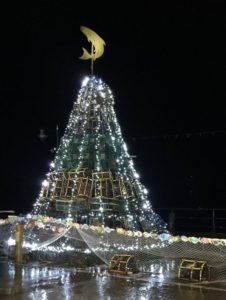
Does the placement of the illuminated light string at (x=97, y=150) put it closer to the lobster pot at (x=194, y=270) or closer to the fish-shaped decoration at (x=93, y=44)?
the fish-shaped decoration at (x=93, y=44)

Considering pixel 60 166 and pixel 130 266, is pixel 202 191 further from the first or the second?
pixel 130 266

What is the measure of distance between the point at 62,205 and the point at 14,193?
24653 millimetres

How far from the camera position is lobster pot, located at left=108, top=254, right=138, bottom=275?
12.0 meters

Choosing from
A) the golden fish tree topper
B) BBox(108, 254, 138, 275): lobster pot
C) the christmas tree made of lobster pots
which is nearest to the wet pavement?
BBox(108, 254, 138, 275): lobster pot

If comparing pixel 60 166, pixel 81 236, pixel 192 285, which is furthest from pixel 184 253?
pixel 60 166

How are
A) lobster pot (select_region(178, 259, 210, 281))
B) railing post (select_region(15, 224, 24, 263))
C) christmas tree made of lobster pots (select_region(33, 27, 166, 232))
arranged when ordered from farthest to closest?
christmas tree made of lobster pots (select_region(33, 27, 166, 232)) < railing post (select_region(15, 224, 24, 263)) < lobster pot (select_region(178, 259, 210, 281))

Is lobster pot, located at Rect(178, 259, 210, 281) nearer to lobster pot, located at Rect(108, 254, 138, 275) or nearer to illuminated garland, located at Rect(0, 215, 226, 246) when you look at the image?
illuminated garland, located at Rect(0, 215, 226, 246)

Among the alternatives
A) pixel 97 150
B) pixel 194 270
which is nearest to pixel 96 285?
pixel 194 270

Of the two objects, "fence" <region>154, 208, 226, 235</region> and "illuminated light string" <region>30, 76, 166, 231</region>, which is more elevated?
"illuminated light string" <region>30, 76, 166, 231</region>

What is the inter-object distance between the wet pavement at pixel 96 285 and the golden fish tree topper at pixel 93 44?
7602 mm

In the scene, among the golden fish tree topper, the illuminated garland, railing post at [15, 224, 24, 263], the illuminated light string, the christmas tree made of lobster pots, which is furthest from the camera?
the golden fish tree topper

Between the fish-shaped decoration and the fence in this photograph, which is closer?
the fish-shaped decoration

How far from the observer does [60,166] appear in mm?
16875

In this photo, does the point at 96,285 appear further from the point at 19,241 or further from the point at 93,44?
the point at 93,44
